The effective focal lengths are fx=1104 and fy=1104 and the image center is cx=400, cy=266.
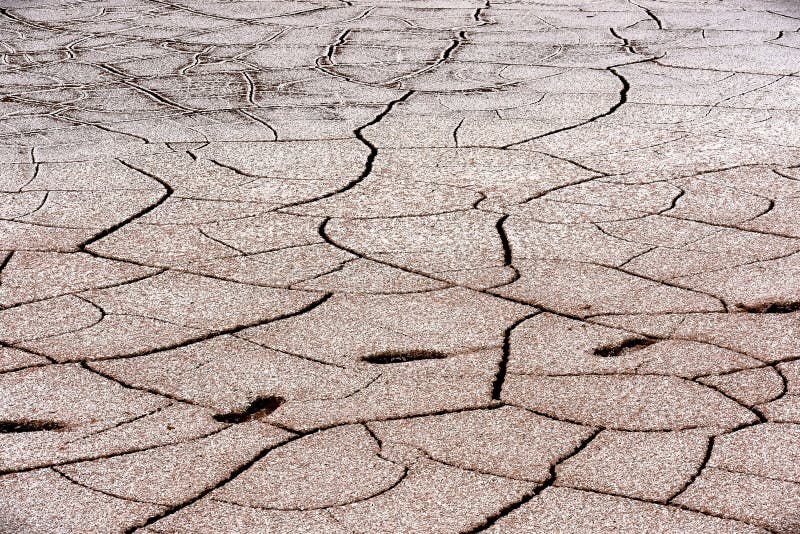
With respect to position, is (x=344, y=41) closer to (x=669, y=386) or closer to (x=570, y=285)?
(x=570, y=285)

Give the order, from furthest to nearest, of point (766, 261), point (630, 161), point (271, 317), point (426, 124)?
point (426, 124), point (630, 161), point (766, 261), point (271, 317)

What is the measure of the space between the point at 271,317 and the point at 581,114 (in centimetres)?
216

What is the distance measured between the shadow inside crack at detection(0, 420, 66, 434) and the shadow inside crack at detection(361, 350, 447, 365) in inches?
26.5

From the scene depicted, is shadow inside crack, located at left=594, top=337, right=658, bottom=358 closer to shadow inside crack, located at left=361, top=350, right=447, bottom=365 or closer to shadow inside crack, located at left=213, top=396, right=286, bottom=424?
shadow inside crack, located at left=361, top=350, right=447, bottom=365

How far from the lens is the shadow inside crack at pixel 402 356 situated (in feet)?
8.12

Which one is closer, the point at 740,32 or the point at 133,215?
the point at 133,215

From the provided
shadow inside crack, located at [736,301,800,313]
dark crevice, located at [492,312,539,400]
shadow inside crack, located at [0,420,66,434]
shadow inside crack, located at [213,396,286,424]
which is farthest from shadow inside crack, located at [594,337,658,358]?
shadow inside crack, located at [0,420,66,434]

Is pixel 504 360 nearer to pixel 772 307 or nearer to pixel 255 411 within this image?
pixel 255 411

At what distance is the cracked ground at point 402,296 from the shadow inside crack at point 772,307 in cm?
1

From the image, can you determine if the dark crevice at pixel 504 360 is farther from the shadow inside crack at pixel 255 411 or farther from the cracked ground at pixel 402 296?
the shadow inside crack at pixel 255 411

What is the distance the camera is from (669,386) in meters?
2.34

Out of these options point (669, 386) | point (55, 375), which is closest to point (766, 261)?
point (669, 386)

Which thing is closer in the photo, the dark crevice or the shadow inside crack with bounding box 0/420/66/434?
the shadow inside crack with bounding box 0/420/66/434

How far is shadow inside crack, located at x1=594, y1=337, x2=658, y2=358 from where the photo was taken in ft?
8.18
